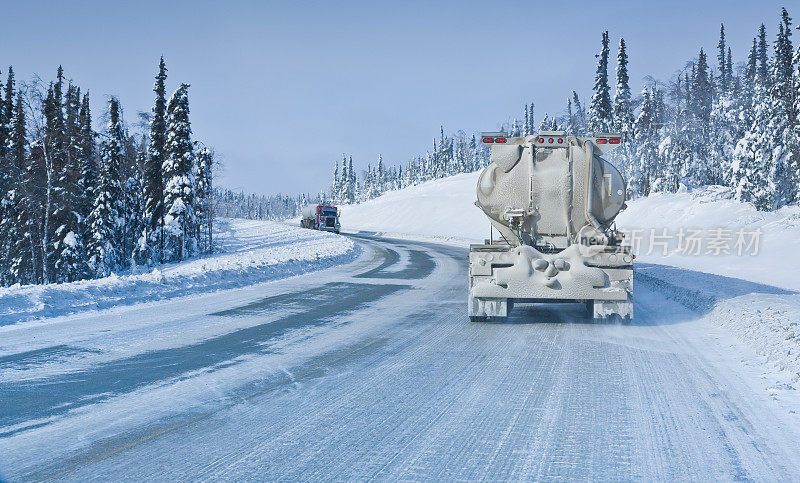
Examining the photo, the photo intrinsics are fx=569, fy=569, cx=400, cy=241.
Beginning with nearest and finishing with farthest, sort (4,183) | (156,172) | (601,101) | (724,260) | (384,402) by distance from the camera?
(384,402) < (724,260) < (4,183) < (156,172) < (601,101)

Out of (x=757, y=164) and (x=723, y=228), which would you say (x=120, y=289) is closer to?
(x=723, y=228)

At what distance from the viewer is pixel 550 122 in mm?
122562

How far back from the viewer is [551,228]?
9.64m

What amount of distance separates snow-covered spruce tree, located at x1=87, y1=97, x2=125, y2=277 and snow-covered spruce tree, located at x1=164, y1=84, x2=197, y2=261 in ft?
10.6

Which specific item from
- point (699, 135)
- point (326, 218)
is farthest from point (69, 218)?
point (699, 135)

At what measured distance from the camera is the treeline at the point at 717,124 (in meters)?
38.7

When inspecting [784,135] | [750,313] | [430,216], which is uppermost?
[784,135]

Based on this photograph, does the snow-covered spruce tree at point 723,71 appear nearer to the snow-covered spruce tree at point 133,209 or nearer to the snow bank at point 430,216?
the snow bank at point 430,216

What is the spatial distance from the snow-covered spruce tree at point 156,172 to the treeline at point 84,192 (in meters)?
0.08

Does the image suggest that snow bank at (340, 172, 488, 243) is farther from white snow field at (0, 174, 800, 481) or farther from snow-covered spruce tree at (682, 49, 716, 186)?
white snow field at (0, 174, 800, 481)

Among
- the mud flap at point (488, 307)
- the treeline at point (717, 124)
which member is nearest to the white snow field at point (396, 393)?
the mud flap at point (488, 307)

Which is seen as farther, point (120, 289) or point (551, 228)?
point (120, 289)

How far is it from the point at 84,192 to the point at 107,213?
2098 mm

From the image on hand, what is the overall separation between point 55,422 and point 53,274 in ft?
132
